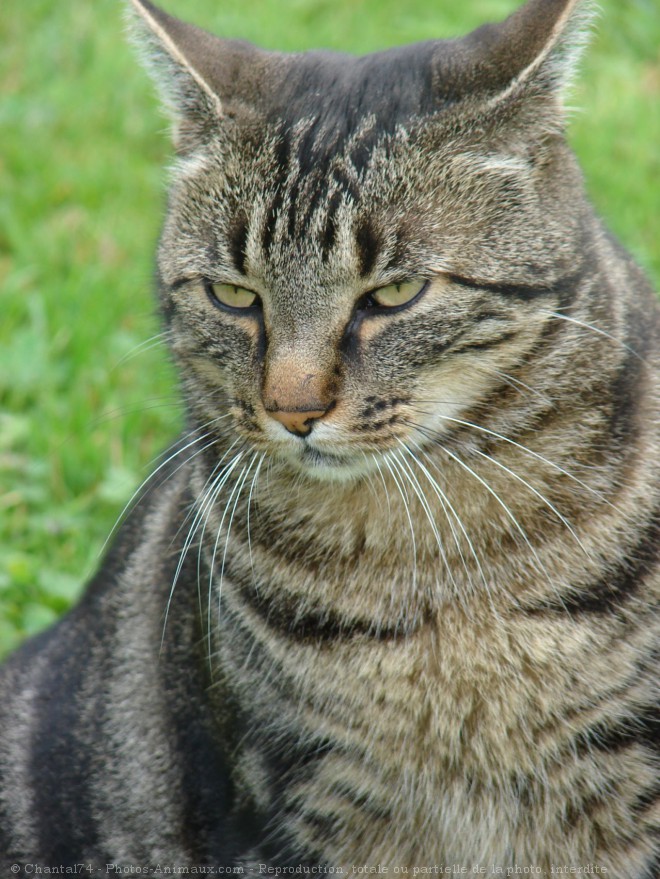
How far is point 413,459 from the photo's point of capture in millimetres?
2217

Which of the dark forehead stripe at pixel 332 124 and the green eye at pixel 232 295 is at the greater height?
the dark forehead stripe at pixel 332 124

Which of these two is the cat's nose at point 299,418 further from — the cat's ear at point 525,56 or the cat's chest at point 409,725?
the cat's ear at point 525,56

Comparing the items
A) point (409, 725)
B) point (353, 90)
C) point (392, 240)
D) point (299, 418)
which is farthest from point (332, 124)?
point (409, 725)

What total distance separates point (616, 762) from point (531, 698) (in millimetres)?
187

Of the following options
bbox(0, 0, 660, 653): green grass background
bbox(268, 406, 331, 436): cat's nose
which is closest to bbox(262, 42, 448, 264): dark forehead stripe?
bbox(268, 406, 331, 436): cat's nose

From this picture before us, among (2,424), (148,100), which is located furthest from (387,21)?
(2,424)

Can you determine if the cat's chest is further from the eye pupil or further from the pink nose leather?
the eye pupil

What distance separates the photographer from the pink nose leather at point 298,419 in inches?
81.9

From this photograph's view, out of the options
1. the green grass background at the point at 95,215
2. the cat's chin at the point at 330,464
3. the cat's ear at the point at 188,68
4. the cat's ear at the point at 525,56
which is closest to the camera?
the cat's ear at the point at 525,56

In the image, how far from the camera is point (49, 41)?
5.60 metres

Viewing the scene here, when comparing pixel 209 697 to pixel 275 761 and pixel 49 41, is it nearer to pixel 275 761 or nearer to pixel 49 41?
pixel 275 761

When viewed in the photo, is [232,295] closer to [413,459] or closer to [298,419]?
[298,419]

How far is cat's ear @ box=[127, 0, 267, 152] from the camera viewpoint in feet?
7.49

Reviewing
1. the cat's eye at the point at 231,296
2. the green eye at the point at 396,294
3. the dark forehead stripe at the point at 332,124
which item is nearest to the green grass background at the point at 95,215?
the cat's eye at the point at 231,296
